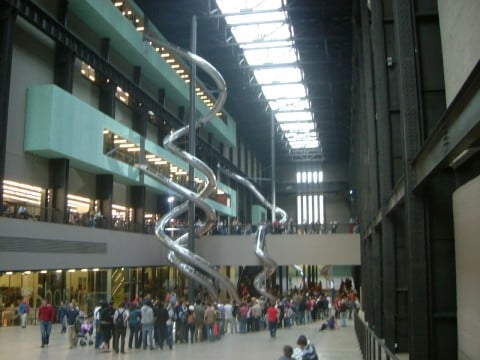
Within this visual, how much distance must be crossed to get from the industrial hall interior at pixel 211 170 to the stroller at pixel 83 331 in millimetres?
1738

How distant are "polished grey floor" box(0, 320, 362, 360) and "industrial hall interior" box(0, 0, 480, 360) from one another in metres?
0.59

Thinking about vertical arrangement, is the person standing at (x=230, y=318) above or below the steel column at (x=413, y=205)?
below

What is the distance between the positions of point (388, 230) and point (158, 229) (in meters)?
18.4

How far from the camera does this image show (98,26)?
32344 mm

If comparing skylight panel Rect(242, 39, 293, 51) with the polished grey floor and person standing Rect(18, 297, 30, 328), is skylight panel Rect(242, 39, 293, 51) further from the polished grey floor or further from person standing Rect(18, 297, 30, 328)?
person standing Rect(18, 297, 30, 328)

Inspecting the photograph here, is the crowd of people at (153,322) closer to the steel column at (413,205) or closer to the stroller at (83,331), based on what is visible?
the stroller at (83,331)

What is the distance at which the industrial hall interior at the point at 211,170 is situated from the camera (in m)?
10.2

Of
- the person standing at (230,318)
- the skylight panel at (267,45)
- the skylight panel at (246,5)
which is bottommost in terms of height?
the person standing at (230,318)

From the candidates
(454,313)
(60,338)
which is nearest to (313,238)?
(60,338)

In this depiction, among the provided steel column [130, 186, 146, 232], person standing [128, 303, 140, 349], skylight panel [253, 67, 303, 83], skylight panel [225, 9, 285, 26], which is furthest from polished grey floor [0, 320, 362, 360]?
skylight panel [253, 67, 303, 83]

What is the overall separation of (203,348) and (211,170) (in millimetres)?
15933

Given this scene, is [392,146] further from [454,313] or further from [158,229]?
[158,229]

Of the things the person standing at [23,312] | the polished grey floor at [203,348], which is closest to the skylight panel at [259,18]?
the polished grey floor at [203,348]

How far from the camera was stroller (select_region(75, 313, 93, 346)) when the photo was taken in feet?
63.8
